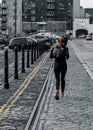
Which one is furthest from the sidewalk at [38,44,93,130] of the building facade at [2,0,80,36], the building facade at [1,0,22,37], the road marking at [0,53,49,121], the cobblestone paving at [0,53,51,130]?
the building facade at [2,0,80,36]

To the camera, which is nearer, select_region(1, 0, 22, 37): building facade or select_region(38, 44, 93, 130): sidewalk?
select_region(38, 44, 93, 130): sidewalk

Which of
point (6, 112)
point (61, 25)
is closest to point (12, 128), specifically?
point (6, 112)

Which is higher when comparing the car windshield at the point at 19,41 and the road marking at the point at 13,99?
the road marking at the point at 13,99

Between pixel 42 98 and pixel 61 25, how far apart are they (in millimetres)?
159774

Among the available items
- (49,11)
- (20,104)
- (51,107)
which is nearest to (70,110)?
(51,107)

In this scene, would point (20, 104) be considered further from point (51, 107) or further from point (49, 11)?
point (49, 11)

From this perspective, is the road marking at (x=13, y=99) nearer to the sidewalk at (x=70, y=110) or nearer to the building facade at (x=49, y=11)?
the sidewalk at (x=70, y=110)

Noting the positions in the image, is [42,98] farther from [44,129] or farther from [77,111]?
[44,129]

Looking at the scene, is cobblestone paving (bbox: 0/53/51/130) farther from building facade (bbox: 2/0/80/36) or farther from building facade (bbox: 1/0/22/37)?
building facade (bbox: 2/0/80/36)

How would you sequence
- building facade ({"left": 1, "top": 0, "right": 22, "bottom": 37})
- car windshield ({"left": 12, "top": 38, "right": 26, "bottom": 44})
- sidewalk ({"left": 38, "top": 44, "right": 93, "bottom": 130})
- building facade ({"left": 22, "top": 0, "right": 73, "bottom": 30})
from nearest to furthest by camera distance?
sidewalk ({"left": 38, "top": 44, "right": 93, "bottom": 130}), car windshield ({"left": 12, "top": 38, "right": 26, "bottom": 44}), building facade ({"left": 1, "top": 0, "right": 22, "bottom": 37}), building facade ({"left": 22, "top": 0, "right": 73, "bottom": 30})

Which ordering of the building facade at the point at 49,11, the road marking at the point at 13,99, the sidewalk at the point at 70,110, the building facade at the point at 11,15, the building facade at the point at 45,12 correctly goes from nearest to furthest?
the sidewalk at the point at 70,110, the road marking at the point at 13,99, the building facade at the point at 11,15, the building facade at the point at 45,12, the building facade at the point at 49,11

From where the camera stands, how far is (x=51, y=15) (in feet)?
612

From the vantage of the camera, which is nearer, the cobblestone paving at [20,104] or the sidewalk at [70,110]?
the sidewalk at [70,110]

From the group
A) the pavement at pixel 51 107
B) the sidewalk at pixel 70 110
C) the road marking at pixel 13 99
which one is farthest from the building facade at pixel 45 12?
the sidewalk at pixel 70 110
